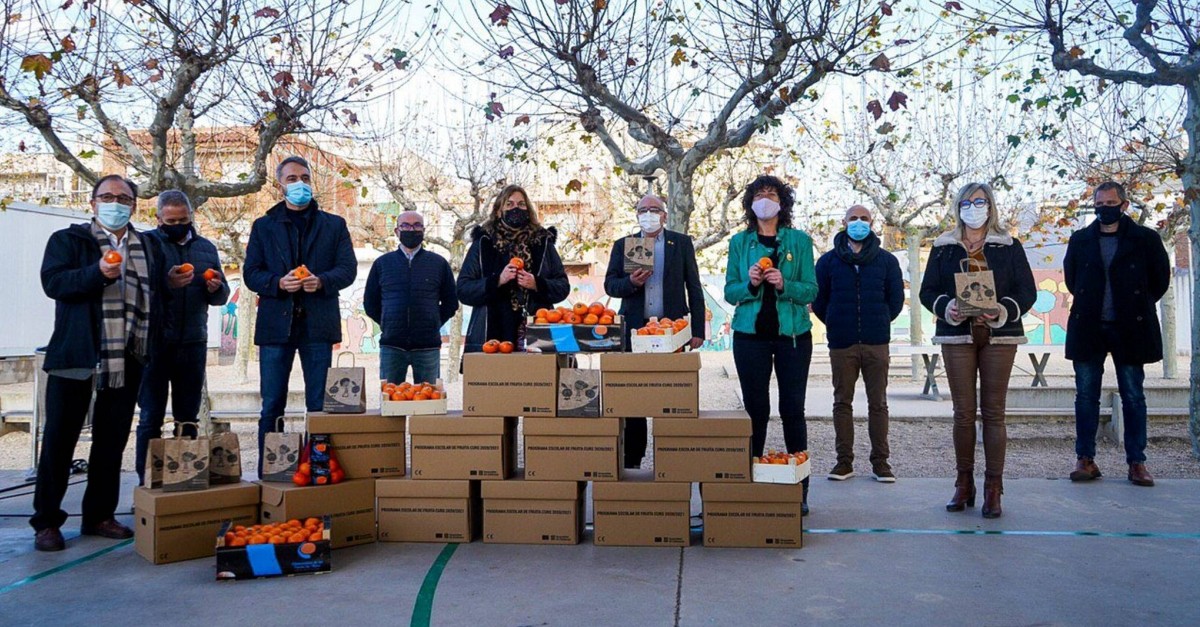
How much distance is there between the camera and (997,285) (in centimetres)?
550

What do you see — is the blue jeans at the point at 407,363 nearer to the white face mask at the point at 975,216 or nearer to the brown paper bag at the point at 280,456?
the brown paper bag at the point at 280,456

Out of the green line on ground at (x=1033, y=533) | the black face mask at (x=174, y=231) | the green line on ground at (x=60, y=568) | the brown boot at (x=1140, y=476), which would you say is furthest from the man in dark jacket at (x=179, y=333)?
the brown boot at (x=1140, y=476)

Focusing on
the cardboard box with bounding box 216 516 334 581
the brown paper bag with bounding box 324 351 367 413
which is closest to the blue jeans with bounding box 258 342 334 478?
the brown paper bag with bounding box 324 351 367 413

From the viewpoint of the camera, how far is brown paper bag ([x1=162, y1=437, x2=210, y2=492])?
4.73m

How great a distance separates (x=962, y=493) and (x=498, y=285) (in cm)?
326

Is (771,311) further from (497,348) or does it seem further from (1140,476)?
(1140,476)

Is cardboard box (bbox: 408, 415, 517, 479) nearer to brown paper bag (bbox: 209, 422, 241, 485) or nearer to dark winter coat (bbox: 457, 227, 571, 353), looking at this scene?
dark winter coat (bbox: 457, 227, 571, 353)

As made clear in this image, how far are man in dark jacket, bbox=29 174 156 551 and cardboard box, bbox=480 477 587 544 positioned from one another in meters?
2.15

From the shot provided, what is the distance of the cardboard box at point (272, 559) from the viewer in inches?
168

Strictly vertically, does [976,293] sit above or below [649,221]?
below

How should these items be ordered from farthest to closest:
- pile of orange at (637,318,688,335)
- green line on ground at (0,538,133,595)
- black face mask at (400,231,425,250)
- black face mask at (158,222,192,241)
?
black face mask at (400,231,425,250) < black face mask at (158,222,192,241) < pile of orange at (637,318,688,335) < green line on ground at (0,538,133,595)

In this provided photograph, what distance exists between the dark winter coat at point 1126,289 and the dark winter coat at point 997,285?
3.91 feet

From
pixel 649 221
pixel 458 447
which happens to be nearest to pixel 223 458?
pixel 458 447

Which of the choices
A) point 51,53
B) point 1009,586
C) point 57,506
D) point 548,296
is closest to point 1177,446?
point 1009,586
